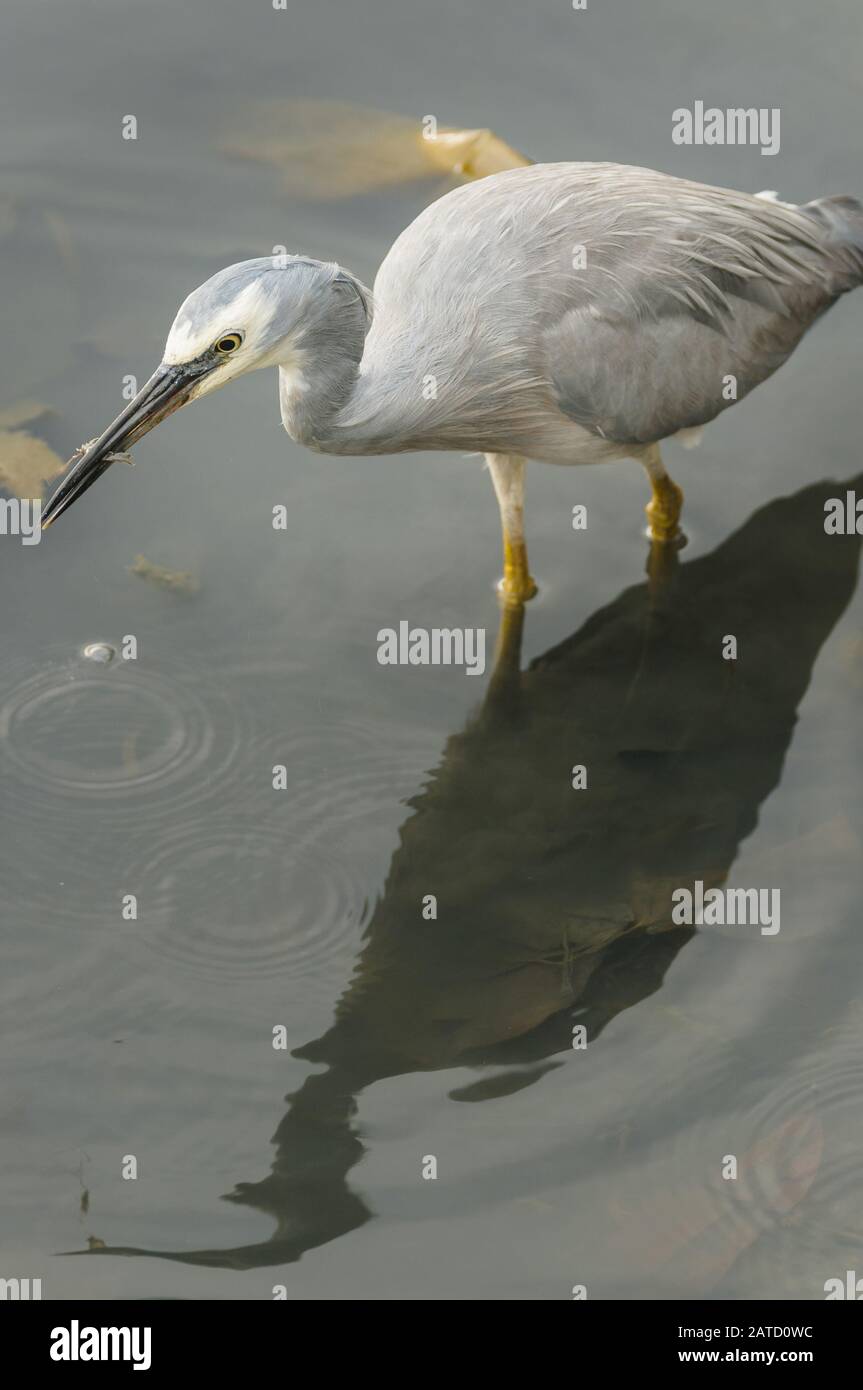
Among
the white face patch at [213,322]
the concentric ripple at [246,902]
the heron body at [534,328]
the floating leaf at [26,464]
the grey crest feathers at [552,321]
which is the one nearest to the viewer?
the white face patch at [213,322]

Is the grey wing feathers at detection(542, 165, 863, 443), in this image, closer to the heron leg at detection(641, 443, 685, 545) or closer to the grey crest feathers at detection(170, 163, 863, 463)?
the grey crest feathers at detection(170, 163, 863, 463)

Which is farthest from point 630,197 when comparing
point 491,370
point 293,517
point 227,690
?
point 227,690

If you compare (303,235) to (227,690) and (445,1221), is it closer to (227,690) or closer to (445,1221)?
(227,690)

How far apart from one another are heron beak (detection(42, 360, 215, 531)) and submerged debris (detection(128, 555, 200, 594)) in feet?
5.14

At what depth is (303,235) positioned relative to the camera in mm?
8953

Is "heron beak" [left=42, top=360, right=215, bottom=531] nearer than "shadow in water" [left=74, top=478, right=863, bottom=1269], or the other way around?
"heron beak" [left=42, top=360, right=215, bottom=531]

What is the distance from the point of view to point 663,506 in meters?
7.76

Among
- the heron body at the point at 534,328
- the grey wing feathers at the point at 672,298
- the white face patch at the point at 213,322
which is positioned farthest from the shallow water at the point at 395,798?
the white face patch at the point at 213,322

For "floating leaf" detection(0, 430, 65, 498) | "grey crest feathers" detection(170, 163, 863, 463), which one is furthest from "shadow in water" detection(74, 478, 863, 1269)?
"floating leaf" detection(0, 430, 65, 498)

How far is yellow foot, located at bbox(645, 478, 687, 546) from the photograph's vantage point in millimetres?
7699

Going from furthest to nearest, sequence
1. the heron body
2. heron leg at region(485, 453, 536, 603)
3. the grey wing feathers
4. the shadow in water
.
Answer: heron leg at region(485, 453, 536, 603), the grey wing feathers, the shadow in water, the heron body

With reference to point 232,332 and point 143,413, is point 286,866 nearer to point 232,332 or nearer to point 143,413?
point 143,413

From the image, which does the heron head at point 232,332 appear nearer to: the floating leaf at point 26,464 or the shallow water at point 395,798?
the shallow water at point 395,798

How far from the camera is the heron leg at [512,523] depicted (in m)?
7.34
